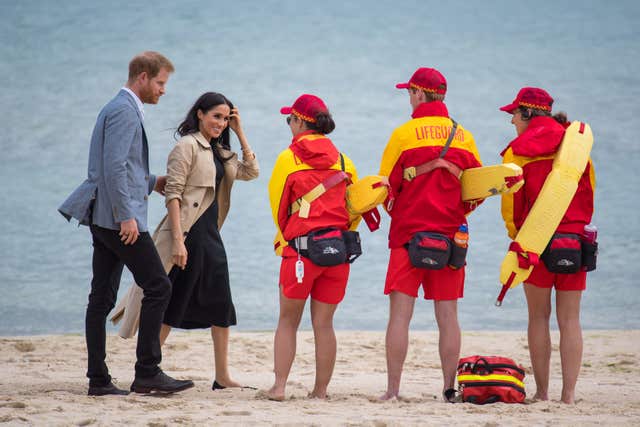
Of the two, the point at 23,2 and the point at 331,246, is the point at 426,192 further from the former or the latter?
the point at 23,2

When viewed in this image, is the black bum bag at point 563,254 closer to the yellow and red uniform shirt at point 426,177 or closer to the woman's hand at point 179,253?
the yellow and red uniform shirt at point 426,177

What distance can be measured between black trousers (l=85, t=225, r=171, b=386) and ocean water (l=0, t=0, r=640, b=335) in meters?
4.75

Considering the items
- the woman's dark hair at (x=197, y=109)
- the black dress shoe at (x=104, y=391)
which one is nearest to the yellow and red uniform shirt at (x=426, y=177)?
the woman's dark hair at (x=197, y=109)

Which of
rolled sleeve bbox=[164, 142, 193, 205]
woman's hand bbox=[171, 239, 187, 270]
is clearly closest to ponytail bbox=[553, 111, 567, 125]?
rolled sleeve bbox=[164, 142, 193, 205]

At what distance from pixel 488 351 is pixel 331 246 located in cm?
232

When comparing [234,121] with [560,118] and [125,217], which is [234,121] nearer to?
[125,217]

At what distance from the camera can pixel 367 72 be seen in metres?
17.5

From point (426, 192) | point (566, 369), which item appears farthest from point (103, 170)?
point (566, 369)

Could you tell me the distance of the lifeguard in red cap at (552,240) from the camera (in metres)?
3.96

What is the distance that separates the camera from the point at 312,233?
12.6 ft

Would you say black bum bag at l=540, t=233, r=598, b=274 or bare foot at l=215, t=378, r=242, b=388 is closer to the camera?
black bum bag at l=540, t=233, r=598, b=274

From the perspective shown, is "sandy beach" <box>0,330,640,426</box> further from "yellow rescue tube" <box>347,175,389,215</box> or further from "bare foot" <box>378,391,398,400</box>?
"yellow rescue tube" <box>347,175,389,215</box>

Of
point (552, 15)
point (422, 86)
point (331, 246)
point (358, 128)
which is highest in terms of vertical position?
point (552, 15)

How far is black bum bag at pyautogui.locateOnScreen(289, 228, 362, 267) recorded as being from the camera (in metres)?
A: 3.79
